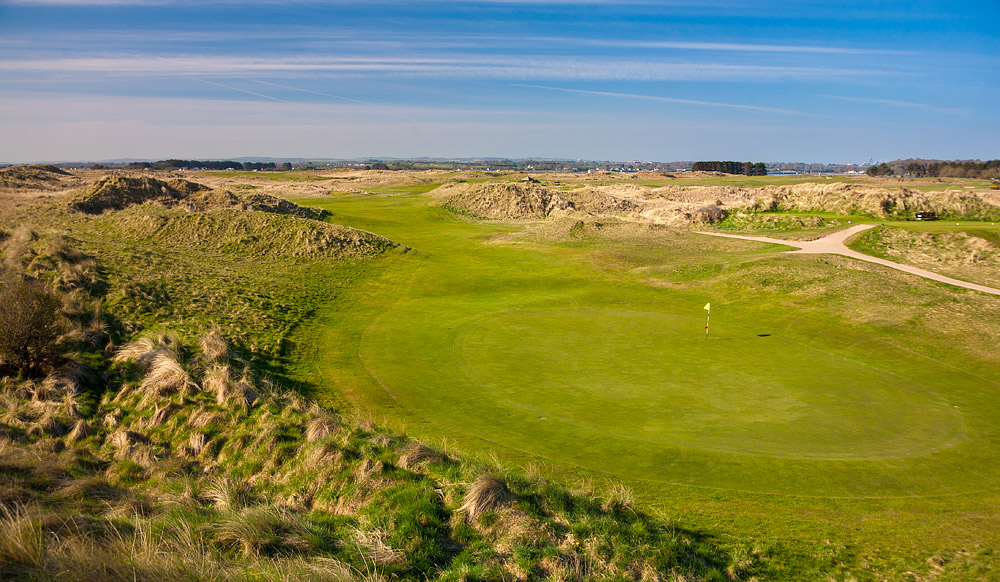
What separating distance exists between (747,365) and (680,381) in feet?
11.0

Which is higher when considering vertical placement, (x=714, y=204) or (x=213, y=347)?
(x=714, y=204)

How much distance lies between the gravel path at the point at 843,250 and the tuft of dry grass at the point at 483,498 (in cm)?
3040

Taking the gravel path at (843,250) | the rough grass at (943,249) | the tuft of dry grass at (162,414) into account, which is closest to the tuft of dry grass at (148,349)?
the tuft of dry grass at (162,414)

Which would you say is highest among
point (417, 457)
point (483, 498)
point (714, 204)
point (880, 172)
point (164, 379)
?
point (880, 172)

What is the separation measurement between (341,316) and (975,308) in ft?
93.4

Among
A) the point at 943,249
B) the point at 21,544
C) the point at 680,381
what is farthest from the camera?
the point at 943,249

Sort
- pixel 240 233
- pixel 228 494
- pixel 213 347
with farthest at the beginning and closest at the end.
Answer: pixel 240 233 → pixel 213 347 → pixel 228 494

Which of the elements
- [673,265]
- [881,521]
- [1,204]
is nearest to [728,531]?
[881,521]

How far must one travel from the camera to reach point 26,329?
1288cm

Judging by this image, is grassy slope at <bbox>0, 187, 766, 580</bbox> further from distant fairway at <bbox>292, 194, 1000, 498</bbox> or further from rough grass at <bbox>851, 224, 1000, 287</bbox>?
rough grass at <bbox>851, 224, 1000, 287</bbox>

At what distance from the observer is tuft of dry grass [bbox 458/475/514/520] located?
27.1ft

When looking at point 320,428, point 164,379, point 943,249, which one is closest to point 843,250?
point 943,249

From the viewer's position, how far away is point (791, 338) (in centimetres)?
2162

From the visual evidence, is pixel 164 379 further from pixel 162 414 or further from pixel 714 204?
pixel 714 204
